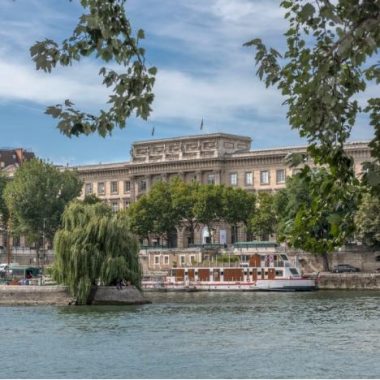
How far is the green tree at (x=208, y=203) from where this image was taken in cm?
9750

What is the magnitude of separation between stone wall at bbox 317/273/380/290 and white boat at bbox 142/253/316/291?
245cm

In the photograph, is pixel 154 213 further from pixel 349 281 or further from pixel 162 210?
pixel 349 281

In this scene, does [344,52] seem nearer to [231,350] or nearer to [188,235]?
[231,350]

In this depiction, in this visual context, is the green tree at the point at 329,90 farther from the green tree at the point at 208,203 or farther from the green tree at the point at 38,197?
the green tree at the point at 38,197

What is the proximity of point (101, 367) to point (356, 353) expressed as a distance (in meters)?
8.19

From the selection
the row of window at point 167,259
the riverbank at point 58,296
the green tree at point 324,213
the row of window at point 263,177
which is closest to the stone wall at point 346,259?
the row of window at point 167,259

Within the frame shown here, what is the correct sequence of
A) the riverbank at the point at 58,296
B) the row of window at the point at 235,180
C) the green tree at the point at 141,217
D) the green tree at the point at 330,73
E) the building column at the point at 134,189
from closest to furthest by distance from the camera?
the green tree at the point at 330,73
the riverbank at the point at 58,296
the green tree at the point at 141,217
the row of window at the point at 235,180
the building column at the point at 134,189

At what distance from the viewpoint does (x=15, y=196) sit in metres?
100

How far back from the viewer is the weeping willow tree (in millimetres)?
53375

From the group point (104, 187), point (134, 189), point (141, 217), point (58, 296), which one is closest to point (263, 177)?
point (141, 217)

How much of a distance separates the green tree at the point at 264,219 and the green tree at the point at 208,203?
13.1 ft

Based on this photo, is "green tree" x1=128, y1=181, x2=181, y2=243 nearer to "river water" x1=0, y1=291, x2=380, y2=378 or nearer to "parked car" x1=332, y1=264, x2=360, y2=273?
"parked car" x1=332, y1=264, x2=360, y2=273

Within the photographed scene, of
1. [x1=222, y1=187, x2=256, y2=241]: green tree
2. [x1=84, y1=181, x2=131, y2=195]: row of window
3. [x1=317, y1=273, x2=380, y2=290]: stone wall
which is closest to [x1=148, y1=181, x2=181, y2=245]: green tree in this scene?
[x1=222, y1=187, x2=256, y2=241]: green tree

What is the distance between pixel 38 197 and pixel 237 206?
21572 millimetres
